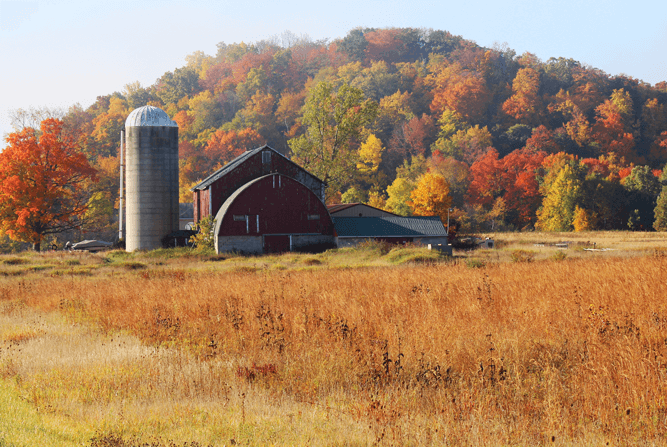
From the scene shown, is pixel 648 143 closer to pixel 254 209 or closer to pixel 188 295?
pixel 254 209

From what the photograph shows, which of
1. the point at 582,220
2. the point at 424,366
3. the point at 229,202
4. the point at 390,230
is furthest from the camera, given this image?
the point at 582,220

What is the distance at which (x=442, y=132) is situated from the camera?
383ft

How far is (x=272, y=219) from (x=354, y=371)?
3782 cm

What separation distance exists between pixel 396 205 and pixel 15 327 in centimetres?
6485

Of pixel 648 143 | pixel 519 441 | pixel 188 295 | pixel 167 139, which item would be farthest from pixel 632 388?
pixel 648 143

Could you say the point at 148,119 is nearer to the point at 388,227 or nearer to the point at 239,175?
the point at 239,175

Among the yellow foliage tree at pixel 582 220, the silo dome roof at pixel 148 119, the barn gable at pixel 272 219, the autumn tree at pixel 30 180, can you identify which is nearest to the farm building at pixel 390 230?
the barn gable at pixel 272 219

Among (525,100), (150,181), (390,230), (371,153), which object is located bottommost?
(390,230)

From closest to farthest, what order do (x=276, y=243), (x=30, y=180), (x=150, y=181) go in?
1. (x=276, y=243)
2. (x=150, y=181)
3. (x=30, y=180)

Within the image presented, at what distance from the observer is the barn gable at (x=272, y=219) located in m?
43.9

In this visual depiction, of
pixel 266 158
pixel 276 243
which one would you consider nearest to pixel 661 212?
pixel 266 158

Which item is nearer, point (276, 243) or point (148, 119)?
point (276, 243)

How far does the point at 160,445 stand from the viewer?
5.62 metres

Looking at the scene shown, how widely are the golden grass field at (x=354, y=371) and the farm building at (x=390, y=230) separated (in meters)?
33.4
